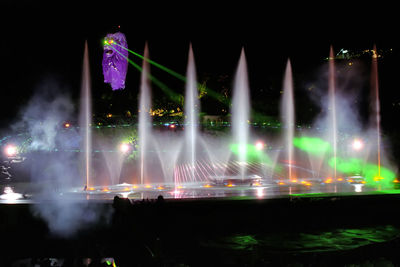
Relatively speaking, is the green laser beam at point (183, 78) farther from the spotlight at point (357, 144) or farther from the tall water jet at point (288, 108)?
the spotlight at point (357, 144)

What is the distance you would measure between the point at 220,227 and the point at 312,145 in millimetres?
11114

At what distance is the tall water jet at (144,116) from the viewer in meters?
13.6

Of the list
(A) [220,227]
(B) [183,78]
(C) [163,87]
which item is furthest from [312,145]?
(A) [220,227]

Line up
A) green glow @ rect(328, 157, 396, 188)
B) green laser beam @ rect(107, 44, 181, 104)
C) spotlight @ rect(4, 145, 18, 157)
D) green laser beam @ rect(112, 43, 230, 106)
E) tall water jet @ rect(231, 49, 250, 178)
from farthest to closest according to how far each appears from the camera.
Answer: green laser beam @ rect(112, 43, 230, 106) → green laser beam @ rect(107, 44, 181, 104) → tall water jet @ rect(231, 49, 250, 178) → spotlight @ rect(4, 145, 18, 157) → green glow @ rect(328, 157, 396, 188)

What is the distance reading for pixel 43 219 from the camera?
5.24 m

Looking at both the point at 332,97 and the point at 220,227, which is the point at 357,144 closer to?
the point at 332,97

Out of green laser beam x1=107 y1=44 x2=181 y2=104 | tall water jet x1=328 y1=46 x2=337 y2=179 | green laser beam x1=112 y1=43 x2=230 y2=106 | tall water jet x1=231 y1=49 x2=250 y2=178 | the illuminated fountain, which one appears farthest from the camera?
green laser beam x1=112 y1=43 x2=230 y2=106

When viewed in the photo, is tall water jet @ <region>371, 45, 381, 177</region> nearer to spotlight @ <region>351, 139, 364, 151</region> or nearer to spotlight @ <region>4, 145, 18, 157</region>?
spotlight @ <region>351, 139, 364, 151</region>

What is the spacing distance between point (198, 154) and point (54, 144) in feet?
18.6

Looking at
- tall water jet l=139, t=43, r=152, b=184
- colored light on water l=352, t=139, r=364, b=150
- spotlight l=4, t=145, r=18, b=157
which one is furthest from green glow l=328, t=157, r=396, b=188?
spotlight l=4, t=145, r=18, b=157

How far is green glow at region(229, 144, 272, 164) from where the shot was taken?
14414 millimetres

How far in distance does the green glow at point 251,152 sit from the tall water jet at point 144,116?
142 inches

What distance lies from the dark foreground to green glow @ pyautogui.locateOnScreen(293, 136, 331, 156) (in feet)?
32.1

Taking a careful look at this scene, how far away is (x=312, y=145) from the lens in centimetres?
1559
